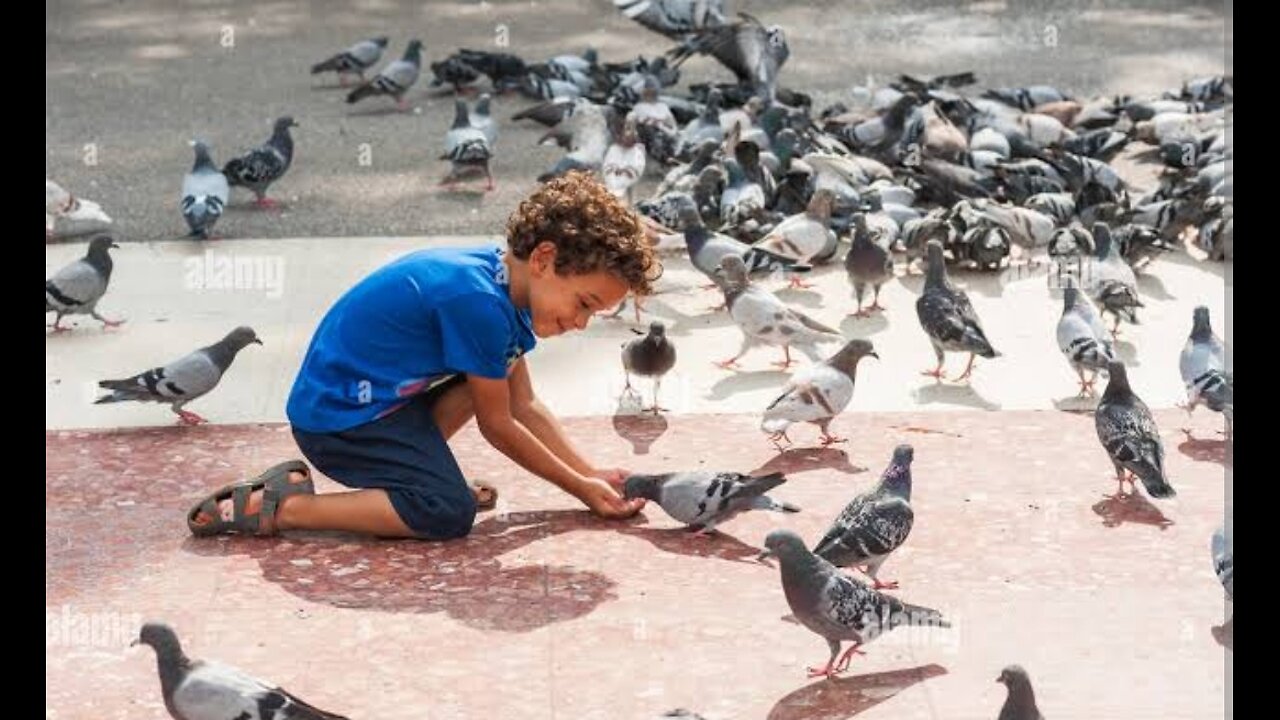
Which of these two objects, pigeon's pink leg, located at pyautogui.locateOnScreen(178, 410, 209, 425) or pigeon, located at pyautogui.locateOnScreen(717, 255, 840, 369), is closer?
pigeon's pink leg, located at pyautogui.locateOnScreen(178, 410, 209, 425)

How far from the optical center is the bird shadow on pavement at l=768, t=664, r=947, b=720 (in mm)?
4703

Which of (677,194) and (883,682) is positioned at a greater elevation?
(677,194)

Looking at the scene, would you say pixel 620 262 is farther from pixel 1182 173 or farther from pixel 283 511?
pixel 1182 173

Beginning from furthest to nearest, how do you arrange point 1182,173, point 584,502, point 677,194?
1. point 1182,173
2. point 677,194
3. point 584,502

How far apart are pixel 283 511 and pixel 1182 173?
6.20m

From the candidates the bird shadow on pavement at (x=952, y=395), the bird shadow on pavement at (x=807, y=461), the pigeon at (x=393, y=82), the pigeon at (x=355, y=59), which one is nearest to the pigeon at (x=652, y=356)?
the bird shadow on pavement at (x=807, y=461)

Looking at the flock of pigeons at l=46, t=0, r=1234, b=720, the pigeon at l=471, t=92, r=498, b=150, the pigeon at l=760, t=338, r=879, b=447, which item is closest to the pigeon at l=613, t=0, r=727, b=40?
the flock of pigeons at l=46, t=0, r=1234, b=720

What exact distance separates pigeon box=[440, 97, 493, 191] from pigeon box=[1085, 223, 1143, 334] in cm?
338

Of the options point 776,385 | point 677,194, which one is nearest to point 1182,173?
point 677,194

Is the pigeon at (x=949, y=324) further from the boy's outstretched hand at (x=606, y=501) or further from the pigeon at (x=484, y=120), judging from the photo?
the pigeon at (x=484, y=120)

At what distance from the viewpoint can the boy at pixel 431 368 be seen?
225 inches

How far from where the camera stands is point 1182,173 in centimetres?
1051

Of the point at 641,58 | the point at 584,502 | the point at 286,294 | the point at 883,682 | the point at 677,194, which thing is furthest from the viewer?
the point at 641,58

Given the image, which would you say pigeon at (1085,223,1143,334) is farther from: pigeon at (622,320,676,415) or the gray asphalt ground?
the gray asphalt ground
